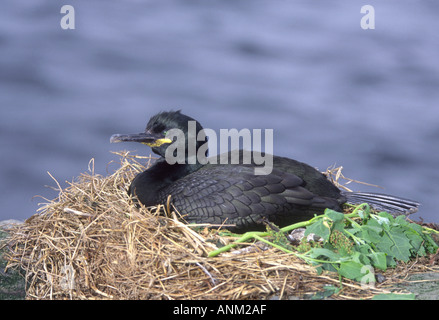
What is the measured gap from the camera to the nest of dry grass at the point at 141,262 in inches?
153

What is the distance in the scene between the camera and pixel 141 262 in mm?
4125

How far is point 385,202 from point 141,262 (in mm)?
2245

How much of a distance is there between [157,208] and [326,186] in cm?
143

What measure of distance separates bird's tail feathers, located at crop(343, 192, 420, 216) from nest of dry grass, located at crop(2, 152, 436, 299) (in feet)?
3.11

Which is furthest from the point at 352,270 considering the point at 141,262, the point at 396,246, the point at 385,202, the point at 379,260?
the point at 385,202

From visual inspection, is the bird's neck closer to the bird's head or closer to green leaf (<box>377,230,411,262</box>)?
the bird's head

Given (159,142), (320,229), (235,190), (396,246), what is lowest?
(396,246)

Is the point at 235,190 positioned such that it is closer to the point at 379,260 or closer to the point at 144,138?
the point at 144,138

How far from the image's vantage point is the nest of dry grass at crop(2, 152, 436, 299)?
3.88 metres

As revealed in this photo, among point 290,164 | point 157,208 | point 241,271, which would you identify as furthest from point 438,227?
point 157,208

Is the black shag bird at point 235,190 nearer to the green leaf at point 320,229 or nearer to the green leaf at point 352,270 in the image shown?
the green leaf at point 320,229

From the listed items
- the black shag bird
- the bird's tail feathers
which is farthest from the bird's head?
the bird's tail feathers

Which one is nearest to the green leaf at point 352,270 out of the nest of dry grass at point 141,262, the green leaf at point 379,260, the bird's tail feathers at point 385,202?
the nest of dry grass at point 141,262

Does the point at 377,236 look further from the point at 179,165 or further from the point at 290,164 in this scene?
the point at 179,165
